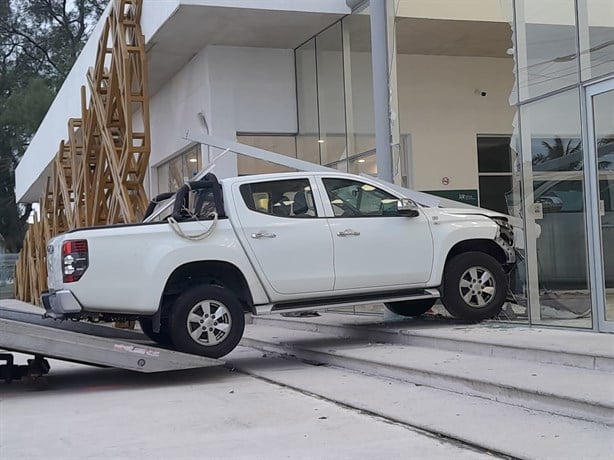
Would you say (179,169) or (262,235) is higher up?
(179,169)

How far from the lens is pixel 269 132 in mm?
16781

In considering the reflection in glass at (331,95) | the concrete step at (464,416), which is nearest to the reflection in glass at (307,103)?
the reflection in glass at (331,95)

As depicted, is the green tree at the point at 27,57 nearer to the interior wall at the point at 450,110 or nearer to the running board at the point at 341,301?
the interior wall at the point at 450,110

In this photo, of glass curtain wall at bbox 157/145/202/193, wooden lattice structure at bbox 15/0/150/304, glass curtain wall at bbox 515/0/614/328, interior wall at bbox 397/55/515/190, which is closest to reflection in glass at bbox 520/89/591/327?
glass curtain wall at bbox 515/0/614/328

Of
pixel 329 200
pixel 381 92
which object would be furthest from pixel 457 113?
pixel 329 200

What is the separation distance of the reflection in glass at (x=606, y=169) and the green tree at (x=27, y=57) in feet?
146

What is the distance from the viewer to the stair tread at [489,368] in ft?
20.0

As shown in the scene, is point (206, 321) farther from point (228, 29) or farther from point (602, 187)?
point (228, 29)

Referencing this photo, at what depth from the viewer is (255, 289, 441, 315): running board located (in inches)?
348

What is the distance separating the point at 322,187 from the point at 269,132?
769 cm

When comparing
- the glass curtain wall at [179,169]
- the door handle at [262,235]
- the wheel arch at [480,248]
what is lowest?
the wheel arch at [480,248]

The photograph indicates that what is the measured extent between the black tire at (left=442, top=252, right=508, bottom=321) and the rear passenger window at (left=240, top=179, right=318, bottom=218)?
6.23 ft

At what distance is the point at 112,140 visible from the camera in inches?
695

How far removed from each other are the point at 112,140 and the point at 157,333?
9.71 metres
